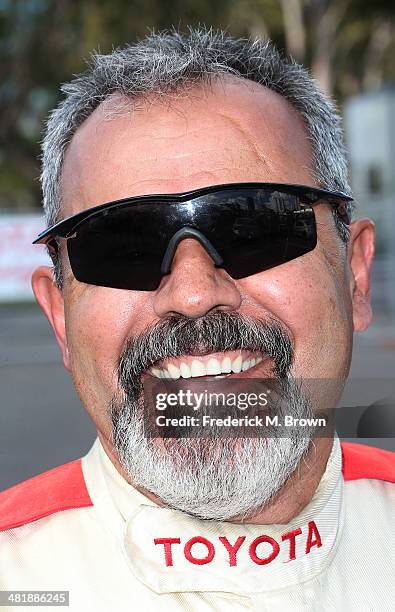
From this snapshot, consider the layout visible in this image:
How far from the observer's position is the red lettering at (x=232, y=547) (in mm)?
1411

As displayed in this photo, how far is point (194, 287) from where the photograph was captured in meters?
1.40

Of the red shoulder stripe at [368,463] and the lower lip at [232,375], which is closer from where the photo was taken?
the lower lip at [232,375]

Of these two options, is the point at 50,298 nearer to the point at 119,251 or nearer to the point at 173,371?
the point at 119,251

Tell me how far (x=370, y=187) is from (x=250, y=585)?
14.6 m

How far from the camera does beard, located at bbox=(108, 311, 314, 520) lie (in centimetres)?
139

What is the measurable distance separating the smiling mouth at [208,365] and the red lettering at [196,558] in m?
0.26

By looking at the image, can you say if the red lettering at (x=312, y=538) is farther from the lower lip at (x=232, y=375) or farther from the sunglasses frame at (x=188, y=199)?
the sunglasses frame at (x=188, y=199)

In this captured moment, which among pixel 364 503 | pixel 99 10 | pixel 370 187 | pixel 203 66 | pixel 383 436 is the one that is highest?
pixel 99 10

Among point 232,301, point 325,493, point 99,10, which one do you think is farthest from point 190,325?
point 99,10

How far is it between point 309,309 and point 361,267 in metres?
0.33

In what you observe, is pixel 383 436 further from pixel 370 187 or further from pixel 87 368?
pixel 370 187

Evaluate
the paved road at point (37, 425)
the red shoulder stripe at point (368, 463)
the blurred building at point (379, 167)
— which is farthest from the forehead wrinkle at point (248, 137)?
the blurred building at point (379, 167)

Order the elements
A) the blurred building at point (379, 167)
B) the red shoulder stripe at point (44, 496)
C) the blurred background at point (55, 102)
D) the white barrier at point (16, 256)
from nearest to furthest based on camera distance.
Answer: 1. the red shoulder stripe at point (44, 496)
2. the blurred background at point (55, 102)
3. the blurred building at point (379, 167)
4. the white barrier at point (16, 256)

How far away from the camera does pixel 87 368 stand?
151 cm
